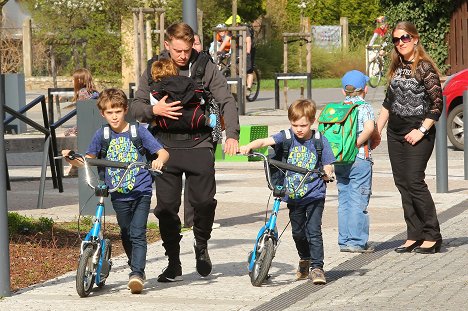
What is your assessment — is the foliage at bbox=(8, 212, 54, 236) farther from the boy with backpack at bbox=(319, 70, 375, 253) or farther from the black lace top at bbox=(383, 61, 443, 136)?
the black lace top at bbox=(383, 61, 443, 136)

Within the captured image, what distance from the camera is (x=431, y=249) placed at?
417 inches

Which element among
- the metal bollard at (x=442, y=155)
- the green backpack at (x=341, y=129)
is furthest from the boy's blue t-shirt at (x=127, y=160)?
the metal bollard at (x=442, y=155)

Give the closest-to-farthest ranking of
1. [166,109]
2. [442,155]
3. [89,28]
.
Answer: [166,109], [442,155], [89,28]

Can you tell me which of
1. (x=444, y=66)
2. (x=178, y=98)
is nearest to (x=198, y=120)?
(x=178, y=98)

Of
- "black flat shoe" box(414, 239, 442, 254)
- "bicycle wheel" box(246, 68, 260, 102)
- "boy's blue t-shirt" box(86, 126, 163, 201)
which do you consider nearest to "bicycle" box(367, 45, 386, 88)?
"bicycle wheel" box(246, 68, 260, 102)

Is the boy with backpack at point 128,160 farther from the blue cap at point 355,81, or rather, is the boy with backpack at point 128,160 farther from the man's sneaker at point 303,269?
the blue cap at point 355,81

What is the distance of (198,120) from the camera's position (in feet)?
29.5

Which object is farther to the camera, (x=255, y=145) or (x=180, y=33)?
(x=180, y=33)

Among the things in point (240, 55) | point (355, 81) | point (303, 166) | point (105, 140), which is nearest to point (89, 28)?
point (240, 55)

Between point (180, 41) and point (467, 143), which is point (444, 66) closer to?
point (467, 143)

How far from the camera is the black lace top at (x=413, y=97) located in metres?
10.5

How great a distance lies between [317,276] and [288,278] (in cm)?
36

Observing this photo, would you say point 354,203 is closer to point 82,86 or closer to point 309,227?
point 309,227

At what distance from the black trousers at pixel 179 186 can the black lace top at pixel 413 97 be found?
2.17 m
